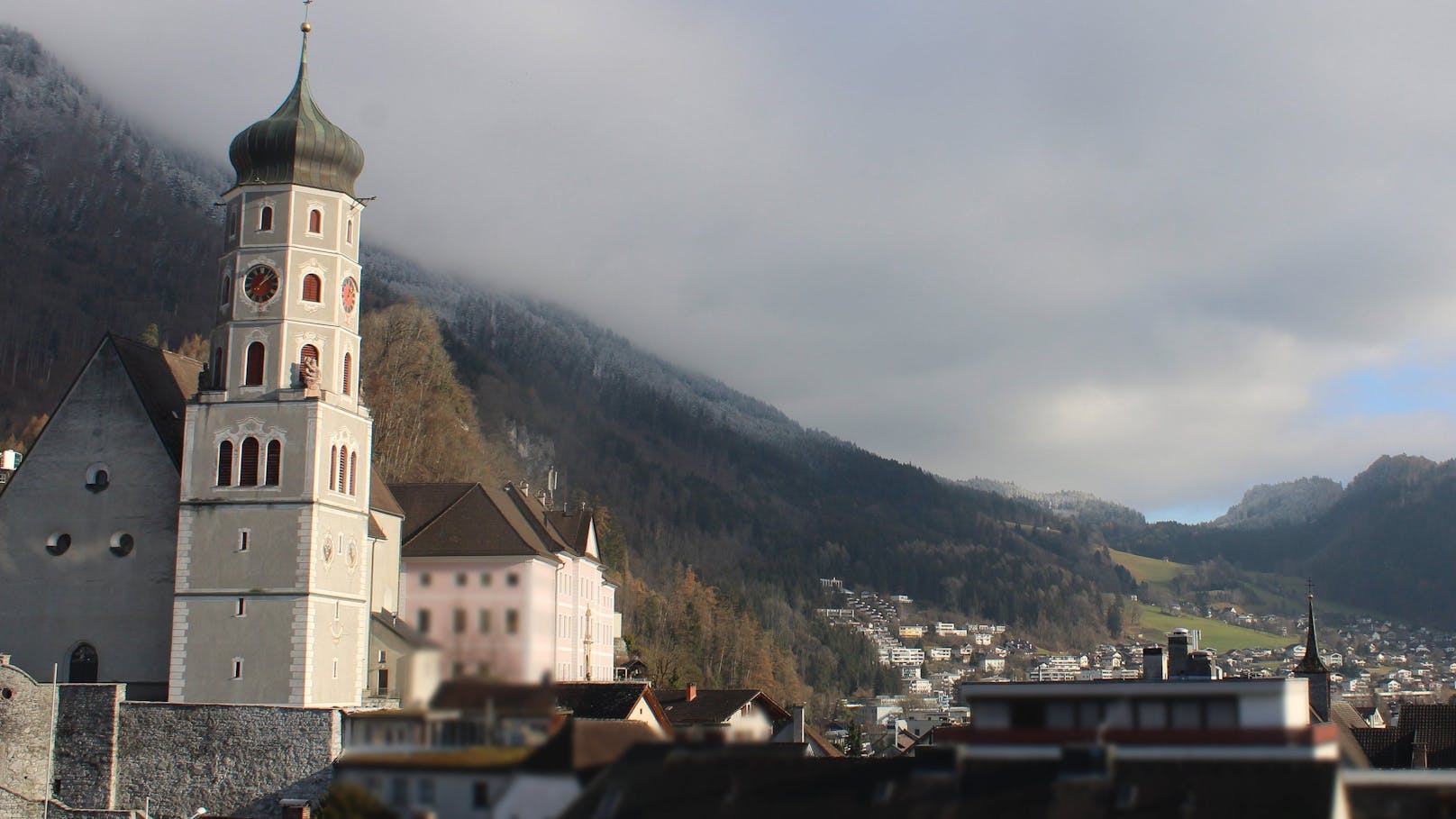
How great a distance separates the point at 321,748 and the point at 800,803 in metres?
39.8

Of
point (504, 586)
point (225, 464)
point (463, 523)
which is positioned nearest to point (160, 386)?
point (225, 464)

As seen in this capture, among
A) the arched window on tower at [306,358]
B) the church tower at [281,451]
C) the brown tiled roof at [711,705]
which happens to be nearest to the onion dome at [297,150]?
the church tower at [281,451]

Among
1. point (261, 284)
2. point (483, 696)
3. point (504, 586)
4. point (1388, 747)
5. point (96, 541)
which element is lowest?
point (1388, 747)

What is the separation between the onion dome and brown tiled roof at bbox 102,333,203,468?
716cm

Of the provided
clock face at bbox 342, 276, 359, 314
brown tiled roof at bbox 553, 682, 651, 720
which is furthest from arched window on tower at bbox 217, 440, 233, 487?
brown tiled roof at bbox 553, 682, 651, 720

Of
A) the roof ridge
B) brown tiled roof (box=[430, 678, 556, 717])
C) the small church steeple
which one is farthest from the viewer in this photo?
the small church steeple

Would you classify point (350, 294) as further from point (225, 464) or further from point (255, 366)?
point (225, 464)

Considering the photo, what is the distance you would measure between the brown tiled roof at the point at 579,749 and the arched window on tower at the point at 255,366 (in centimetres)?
4226

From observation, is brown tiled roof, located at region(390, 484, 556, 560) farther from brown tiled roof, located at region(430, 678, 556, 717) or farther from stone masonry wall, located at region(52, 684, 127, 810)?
brown tiled roof, located at region(430, 678, 556, 717)

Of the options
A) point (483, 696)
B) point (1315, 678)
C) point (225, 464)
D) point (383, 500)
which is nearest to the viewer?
point (483, 696)

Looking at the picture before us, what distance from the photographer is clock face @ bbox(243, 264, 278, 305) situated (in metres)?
52.3

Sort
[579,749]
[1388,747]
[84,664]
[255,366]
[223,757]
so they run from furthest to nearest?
[1388,747]
[84,664]
[255,366]
[223,757]
[579,749]

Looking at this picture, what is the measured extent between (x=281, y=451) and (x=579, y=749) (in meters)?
41.8

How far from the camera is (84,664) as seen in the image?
52.8 meters
